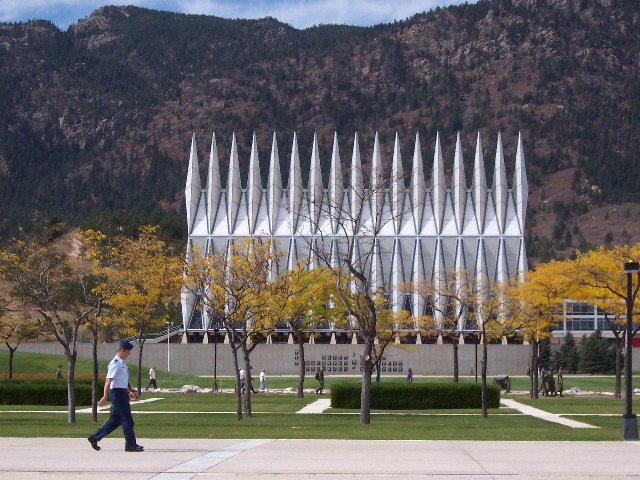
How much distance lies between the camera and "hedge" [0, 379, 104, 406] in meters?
38.1

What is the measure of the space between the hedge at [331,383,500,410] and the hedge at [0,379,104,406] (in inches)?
395

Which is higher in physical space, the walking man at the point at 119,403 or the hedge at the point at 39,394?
the walking man at the point at 119,403

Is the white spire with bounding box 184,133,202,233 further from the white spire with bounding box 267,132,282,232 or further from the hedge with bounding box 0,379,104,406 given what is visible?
the hedge with bounding box 0,379,104,406

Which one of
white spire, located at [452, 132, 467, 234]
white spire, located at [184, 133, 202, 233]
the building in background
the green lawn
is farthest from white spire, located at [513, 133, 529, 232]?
the green lawn

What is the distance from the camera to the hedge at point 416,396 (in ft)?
117

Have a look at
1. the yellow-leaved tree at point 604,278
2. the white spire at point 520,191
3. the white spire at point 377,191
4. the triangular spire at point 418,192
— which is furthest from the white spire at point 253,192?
the yellow-leaved tree at point 604,278

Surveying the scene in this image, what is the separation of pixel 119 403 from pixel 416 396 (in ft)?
70.0

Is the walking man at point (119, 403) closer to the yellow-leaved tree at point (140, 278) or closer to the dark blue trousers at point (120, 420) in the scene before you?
the dark blue trousers at point (120, 420)

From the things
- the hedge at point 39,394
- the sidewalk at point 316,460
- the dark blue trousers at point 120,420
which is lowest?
the hedge at point 39,394

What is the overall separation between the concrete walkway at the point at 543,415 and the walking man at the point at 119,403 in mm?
14705

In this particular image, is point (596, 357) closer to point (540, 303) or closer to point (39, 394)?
point (540, 303)

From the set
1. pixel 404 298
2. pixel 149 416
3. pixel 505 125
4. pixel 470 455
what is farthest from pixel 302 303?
pixel 505 125

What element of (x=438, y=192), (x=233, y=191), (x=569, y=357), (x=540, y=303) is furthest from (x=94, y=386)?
(x=438, y=192)

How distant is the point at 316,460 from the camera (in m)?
14.5
